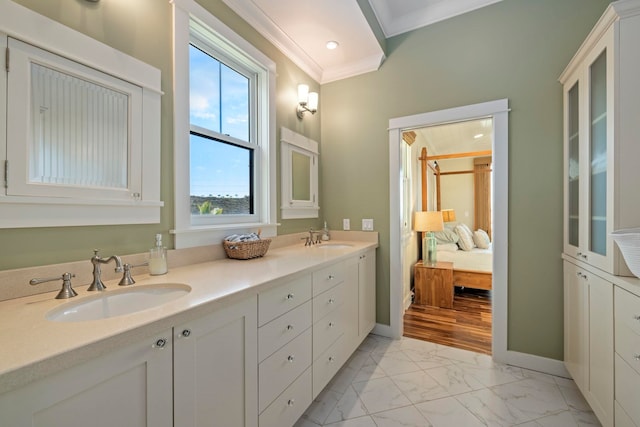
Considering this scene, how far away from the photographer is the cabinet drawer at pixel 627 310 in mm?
1166

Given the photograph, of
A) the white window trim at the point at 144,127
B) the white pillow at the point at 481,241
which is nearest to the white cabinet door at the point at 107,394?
the white window trim at the point at 144,127

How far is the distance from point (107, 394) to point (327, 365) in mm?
1316

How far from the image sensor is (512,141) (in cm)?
214

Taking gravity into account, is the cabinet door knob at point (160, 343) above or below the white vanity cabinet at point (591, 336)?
above

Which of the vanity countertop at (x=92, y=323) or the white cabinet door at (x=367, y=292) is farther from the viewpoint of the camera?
the white cabinet door at (x=367, y=292)

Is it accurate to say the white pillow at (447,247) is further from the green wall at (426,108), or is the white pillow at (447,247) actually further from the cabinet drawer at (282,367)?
the cabinet drawer at (282,367)

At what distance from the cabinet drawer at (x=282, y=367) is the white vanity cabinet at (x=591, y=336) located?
60.1 inches

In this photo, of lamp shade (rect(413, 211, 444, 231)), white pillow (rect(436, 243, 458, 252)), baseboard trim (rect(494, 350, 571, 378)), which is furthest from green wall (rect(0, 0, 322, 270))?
white pillow (rect(436, 243, 458, 252))

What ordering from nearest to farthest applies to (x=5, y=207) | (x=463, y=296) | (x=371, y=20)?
(x=5, y=207), (x=371, y=20), (x=463, y=296)

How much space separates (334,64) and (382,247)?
1.89m

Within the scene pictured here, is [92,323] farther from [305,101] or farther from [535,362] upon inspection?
[535,362]

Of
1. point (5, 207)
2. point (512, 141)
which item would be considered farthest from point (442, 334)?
point (5, 207)

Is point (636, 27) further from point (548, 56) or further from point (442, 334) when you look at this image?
point (442, 334)

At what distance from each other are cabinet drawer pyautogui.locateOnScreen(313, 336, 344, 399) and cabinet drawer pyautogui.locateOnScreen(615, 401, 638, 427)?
4.67 ft
